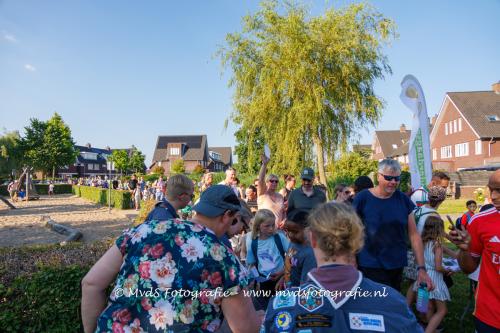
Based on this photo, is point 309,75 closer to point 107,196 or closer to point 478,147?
point 107,196

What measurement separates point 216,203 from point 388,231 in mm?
2433

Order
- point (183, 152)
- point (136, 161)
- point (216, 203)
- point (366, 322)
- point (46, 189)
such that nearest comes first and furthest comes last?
point (366, 322)
point (216, 203)
point (46, 189)
point (136, 161)
point (183, 152)

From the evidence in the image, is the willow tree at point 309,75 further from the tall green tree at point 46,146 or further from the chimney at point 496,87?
the tall green tree at point 46,146

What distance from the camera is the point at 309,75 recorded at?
51.9 feet

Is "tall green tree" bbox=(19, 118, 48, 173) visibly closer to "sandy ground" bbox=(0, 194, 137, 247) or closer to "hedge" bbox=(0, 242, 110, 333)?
"sandy ground" bbox=(0, 194, 137, 247)

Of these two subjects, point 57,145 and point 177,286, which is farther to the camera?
point 57,145

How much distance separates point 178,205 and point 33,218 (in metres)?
17.6

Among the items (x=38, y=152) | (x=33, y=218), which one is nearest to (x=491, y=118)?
(x=33, y=218)

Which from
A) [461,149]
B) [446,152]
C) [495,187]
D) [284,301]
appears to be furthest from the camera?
[446,152]

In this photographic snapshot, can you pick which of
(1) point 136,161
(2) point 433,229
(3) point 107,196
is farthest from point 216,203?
(1) point 136,161

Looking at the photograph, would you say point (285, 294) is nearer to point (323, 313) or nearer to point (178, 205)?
point (323, 313)

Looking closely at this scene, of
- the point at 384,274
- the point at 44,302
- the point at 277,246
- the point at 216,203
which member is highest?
the point at 216,203

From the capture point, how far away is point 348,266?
1.66 meters

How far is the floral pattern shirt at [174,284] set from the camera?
1.73 metres
